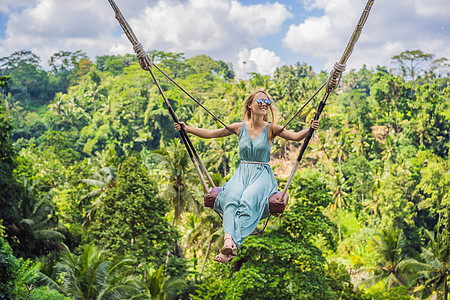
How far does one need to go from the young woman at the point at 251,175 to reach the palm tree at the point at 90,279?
9.45 metres

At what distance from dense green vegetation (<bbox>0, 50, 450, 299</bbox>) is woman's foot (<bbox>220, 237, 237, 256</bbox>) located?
580 cm

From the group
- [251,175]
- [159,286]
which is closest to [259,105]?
[251,175]

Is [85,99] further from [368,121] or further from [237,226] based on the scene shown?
[237,226]

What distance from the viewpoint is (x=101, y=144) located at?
47.5m

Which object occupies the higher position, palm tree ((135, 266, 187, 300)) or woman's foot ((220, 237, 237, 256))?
woman's foot ((220, 237, 237, 256))

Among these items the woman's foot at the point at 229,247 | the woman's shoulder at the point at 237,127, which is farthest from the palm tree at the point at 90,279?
the woman's foot at the point at 229,247

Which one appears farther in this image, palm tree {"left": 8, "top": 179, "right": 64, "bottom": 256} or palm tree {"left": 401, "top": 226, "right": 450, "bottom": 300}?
palm tree {"left": 401, "top": 226, "right": 450, "bottom": 300}

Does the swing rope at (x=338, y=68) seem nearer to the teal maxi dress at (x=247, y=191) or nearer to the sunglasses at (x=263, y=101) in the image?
the teal maxi dress at (x=247, y=191)

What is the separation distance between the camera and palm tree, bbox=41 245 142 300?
12586mm

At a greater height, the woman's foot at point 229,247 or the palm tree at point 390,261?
the woman's foot at point 229,247

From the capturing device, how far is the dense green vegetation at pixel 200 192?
14.9m

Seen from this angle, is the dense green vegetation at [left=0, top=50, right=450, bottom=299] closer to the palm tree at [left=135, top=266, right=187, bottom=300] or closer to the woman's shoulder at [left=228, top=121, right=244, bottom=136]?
the palm tree at [left=135, top=266, right=187, bottom=300]

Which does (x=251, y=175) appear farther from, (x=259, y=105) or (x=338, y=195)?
(x=338, y=195)

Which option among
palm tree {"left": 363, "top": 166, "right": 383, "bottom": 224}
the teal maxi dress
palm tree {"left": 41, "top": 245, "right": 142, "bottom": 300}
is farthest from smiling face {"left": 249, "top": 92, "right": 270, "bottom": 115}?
palm tree {"left": 363, "top": 166, "right": 383, "bottom": 224}
